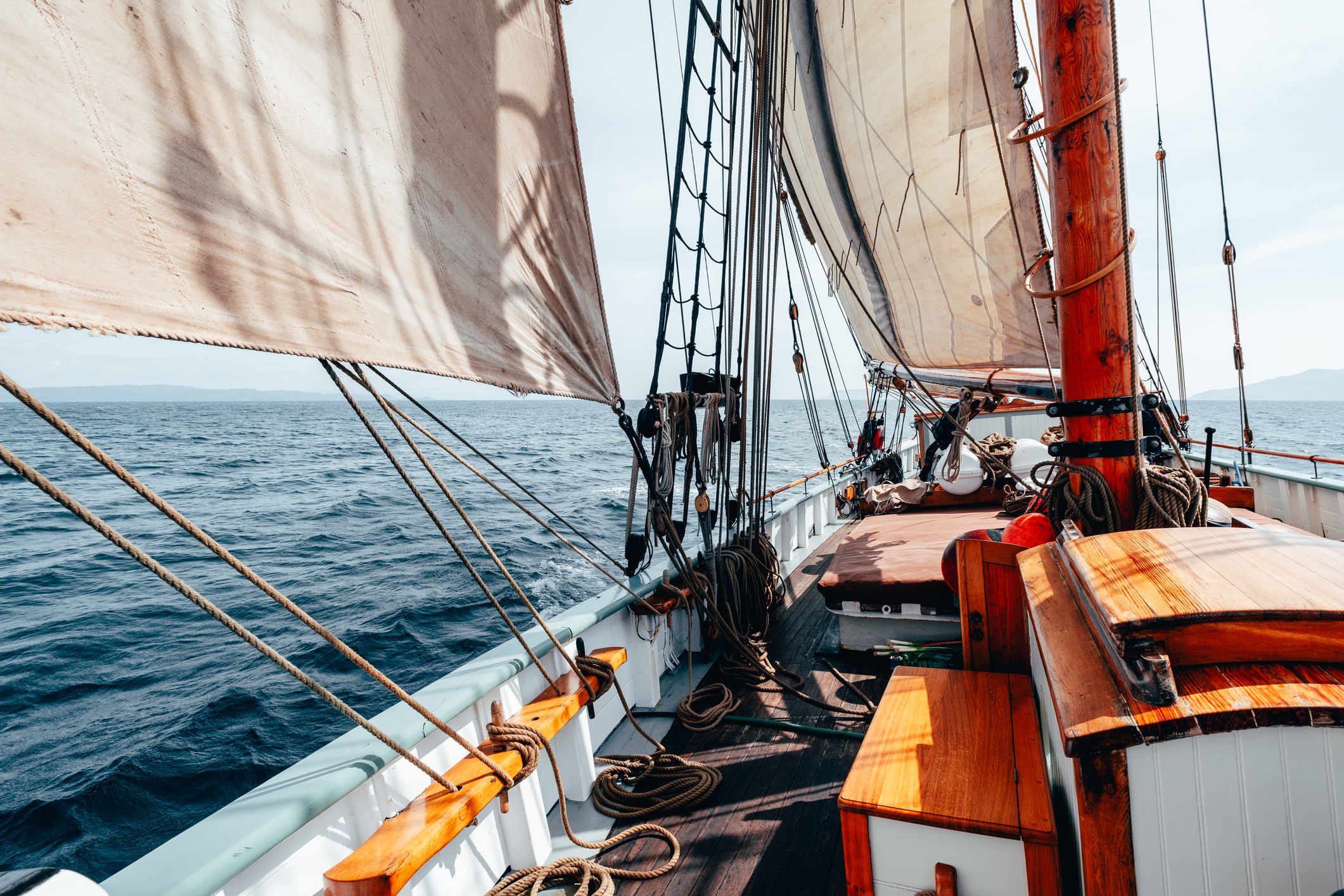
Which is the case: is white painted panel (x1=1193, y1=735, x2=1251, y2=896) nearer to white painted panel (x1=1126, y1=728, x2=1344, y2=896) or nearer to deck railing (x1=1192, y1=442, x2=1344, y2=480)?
white painted panel (x1=1126, y1=728, x2=1344, y2=896)

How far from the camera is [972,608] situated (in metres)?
2.17

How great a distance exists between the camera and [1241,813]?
1.00 m

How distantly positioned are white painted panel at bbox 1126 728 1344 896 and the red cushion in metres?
2.09

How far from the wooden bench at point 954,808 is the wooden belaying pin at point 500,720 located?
100 centimetres

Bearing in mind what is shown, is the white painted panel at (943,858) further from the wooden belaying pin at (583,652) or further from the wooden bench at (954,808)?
the wooden belaying pin at (583,652)

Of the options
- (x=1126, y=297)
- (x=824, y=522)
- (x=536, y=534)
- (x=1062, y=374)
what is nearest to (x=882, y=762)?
(x=1062, y=374)

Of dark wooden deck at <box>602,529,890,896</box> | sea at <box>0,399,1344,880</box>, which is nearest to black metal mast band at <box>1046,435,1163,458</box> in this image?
dark wooden deck at <box>602,529,890,896</box>

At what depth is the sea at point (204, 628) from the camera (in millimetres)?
4445

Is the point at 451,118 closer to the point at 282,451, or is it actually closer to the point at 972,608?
the point at 972,608

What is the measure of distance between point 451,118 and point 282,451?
3151 centimetres

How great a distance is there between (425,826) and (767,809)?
4.27 feet

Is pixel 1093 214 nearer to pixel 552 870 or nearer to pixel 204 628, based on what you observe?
pixel 552 870

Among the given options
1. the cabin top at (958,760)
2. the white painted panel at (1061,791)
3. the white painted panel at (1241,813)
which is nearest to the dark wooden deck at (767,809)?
the cabin top at (958,760)

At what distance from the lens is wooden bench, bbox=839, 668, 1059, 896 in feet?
4.75
